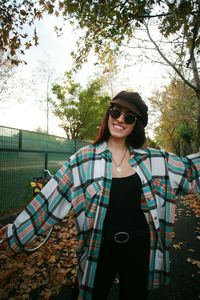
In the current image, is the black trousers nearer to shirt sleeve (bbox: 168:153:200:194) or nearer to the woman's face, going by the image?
shirt sleeve (bbox: 168:153:200:194)

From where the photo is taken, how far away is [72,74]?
5.65 meters

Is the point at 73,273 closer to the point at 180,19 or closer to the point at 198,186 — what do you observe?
the point at 198,186

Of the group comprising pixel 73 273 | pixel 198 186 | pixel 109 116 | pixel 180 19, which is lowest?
pixel 73 273

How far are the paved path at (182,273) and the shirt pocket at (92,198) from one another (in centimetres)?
83

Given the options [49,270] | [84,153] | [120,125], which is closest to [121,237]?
[84,153]

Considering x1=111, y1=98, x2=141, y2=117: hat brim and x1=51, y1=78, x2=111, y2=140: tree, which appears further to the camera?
x1=51, y1=78, x2=111, y2=140: tree

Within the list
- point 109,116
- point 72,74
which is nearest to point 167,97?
point 72,74

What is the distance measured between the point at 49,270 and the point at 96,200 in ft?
8.97

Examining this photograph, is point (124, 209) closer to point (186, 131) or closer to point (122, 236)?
point (122, 236)

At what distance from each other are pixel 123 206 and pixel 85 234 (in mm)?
372

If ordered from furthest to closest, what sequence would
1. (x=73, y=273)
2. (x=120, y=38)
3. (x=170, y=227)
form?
(x=120, y=38) → (x=73, y=273) → (x=170, y=227)

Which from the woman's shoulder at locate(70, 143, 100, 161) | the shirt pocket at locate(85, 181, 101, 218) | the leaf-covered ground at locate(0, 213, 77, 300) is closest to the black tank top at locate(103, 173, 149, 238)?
the shirt pocket at locate(85, 181, 101, 218)

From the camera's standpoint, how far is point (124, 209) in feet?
5.46

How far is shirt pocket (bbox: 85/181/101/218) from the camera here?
1.62m
